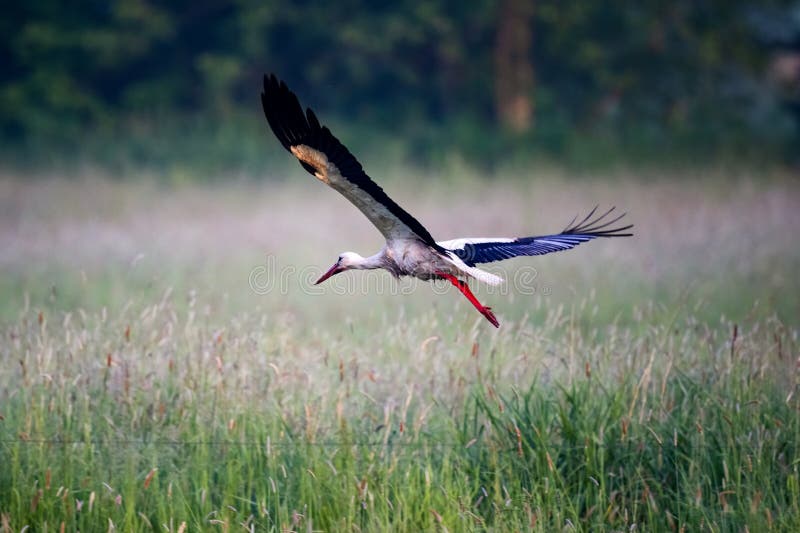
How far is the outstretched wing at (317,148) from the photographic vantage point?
5.28 m

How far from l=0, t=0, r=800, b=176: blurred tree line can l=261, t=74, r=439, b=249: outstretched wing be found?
14037 millimetres

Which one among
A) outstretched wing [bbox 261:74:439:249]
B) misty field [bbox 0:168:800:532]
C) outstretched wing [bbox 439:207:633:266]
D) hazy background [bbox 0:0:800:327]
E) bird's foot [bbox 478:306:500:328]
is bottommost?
misty field [bbox 0:168:800:532]

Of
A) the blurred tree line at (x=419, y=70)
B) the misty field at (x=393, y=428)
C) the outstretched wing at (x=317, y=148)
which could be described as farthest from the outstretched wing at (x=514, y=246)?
the blurred tree line at (x=419, y=70)

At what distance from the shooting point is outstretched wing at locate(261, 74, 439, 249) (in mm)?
5277

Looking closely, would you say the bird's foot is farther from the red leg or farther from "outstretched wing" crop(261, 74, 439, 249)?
"outstretched wing" crop(261, 74, 439, 249)

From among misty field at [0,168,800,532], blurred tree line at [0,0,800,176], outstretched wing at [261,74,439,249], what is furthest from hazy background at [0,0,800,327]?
outstretched wing at [261,74,439,249]

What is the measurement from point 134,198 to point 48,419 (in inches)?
406

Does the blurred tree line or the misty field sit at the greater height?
the blurred tree line

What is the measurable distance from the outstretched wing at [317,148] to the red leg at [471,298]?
0.65 m

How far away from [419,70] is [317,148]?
17.9m

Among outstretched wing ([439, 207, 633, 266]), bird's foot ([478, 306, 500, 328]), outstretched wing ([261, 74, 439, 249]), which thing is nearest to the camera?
outstretched wing ([261, 74, 439, 249])

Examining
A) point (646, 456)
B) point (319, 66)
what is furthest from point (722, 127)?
point (646, 456)

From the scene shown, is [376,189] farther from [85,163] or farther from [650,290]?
[85,163]

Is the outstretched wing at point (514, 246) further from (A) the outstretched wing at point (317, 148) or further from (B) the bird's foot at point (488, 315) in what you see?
(A) the outstretched wing at point (317, 148)
